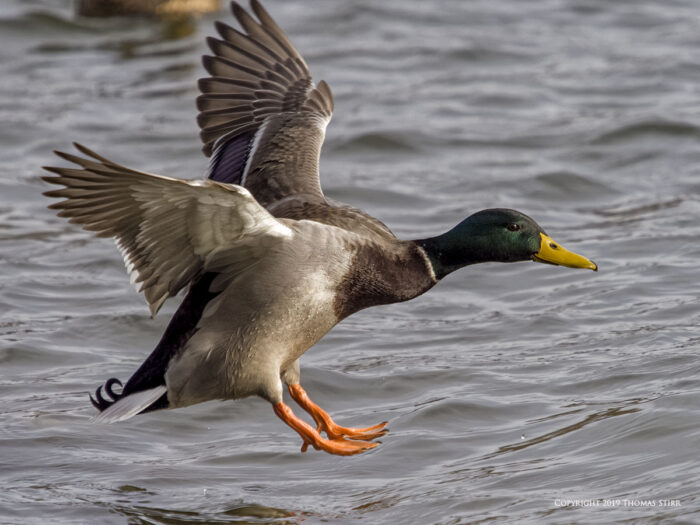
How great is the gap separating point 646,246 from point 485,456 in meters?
3.42

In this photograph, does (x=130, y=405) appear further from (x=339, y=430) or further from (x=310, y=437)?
(x=339, y=430)

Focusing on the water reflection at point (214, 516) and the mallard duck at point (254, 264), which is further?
the water reflection at point (214, 516)

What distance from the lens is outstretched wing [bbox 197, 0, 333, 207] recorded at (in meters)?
6.35

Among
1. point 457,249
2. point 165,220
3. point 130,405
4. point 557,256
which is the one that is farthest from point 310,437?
point 557,256

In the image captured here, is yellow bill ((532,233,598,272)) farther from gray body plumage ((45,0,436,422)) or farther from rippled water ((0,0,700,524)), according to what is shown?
rippled water ((0,0,700,524))

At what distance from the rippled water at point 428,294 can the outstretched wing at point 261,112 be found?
1259 millimetres

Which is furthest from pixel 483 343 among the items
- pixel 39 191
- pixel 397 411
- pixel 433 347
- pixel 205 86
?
pixel 39 191

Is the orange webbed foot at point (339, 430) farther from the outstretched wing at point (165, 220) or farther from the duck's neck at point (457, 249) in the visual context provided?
the outstretched wing at point (165, 220)

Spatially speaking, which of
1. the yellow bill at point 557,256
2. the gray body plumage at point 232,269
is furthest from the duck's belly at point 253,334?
the yellow bill at point 557,256

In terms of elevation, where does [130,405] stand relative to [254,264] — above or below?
below

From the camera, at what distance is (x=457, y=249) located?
228 inches

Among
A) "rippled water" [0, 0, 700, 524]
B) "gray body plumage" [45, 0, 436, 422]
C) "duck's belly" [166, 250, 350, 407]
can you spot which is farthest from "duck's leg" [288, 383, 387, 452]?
"duck's belly" [166, 250, 350, 407]

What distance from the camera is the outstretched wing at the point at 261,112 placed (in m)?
6.35

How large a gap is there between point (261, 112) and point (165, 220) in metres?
1.99
